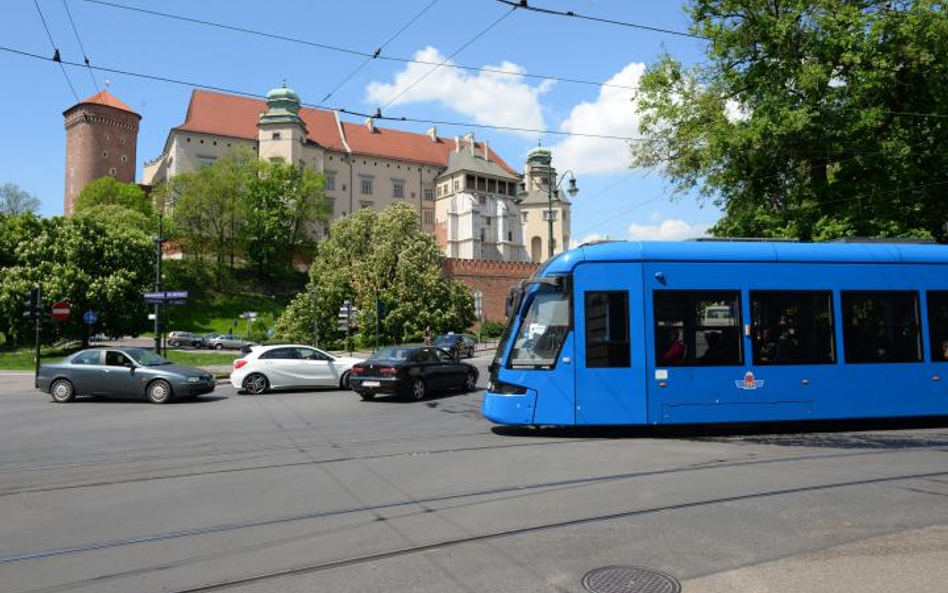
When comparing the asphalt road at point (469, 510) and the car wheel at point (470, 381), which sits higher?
the car wheel at point (470, 381)

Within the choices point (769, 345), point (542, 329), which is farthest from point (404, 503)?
point (769, 345)

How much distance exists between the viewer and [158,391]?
1706 cm

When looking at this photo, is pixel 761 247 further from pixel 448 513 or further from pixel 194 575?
pixel 194 575

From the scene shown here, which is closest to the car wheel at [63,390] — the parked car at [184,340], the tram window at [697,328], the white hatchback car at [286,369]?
the white hatchback car at [286,369]

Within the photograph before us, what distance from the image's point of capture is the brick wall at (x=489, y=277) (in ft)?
247

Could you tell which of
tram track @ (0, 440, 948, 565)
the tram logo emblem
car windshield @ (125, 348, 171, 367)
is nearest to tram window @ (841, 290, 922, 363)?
the tram logo emblem

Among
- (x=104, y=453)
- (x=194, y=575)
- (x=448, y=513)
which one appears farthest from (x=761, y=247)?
(x=104, y=453)

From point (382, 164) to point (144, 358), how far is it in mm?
84359

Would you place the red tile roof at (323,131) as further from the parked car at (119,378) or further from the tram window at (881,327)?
the tram window at (881,327)

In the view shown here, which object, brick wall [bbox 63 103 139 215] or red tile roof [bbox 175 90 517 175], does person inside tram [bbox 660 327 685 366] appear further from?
brick wall [bbox 63 103 139 215]

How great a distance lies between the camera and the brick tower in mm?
84125

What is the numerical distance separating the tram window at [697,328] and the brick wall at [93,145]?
292 ft

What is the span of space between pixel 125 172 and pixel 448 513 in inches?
3702

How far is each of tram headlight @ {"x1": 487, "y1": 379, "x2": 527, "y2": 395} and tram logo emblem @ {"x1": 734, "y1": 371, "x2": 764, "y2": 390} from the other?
3.41 meters
